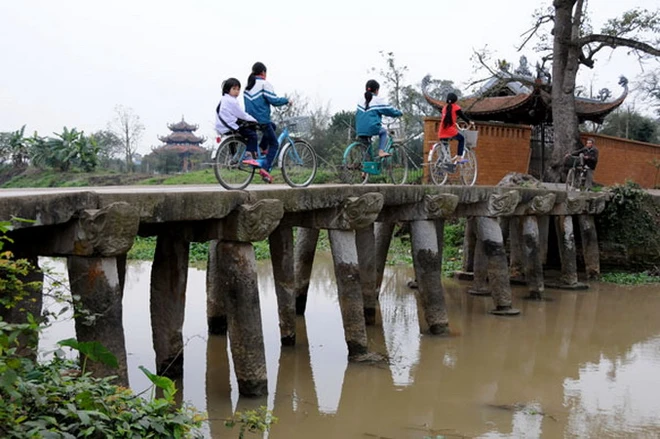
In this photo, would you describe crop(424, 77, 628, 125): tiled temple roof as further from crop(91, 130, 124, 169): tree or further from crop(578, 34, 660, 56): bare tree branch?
crop(91, 130, 124, 169): tree

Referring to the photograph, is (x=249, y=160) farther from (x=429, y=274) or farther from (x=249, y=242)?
(x=429, y=274)

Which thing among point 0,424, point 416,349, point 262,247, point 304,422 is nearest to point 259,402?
point 304,422

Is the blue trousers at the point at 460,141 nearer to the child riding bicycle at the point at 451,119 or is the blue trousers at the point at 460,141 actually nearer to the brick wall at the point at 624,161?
the child riding bicycle at the point at 451,119

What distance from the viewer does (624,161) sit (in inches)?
765

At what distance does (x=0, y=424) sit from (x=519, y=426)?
4.67 metres

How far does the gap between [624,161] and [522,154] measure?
3.22 m

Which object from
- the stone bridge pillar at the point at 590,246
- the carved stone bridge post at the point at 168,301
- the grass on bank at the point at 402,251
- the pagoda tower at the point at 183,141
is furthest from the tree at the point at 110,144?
the carved stone bridge post at the point at 168,301

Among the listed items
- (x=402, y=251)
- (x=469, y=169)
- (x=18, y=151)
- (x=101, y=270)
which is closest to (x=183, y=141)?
(x=18, y=151)

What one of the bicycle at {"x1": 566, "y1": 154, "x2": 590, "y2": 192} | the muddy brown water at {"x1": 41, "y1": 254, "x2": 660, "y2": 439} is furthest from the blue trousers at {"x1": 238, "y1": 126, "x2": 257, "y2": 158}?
the bicycle at {"x1": 566, "y1": 154, "x2": 590, "y2": 192}

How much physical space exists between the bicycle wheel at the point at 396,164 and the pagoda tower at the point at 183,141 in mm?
34626

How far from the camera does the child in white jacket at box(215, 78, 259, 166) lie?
295 inches

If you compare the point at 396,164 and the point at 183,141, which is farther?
the point at 183,141

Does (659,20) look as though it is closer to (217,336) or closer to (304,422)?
(217,336)

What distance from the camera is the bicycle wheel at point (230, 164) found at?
7441mm
